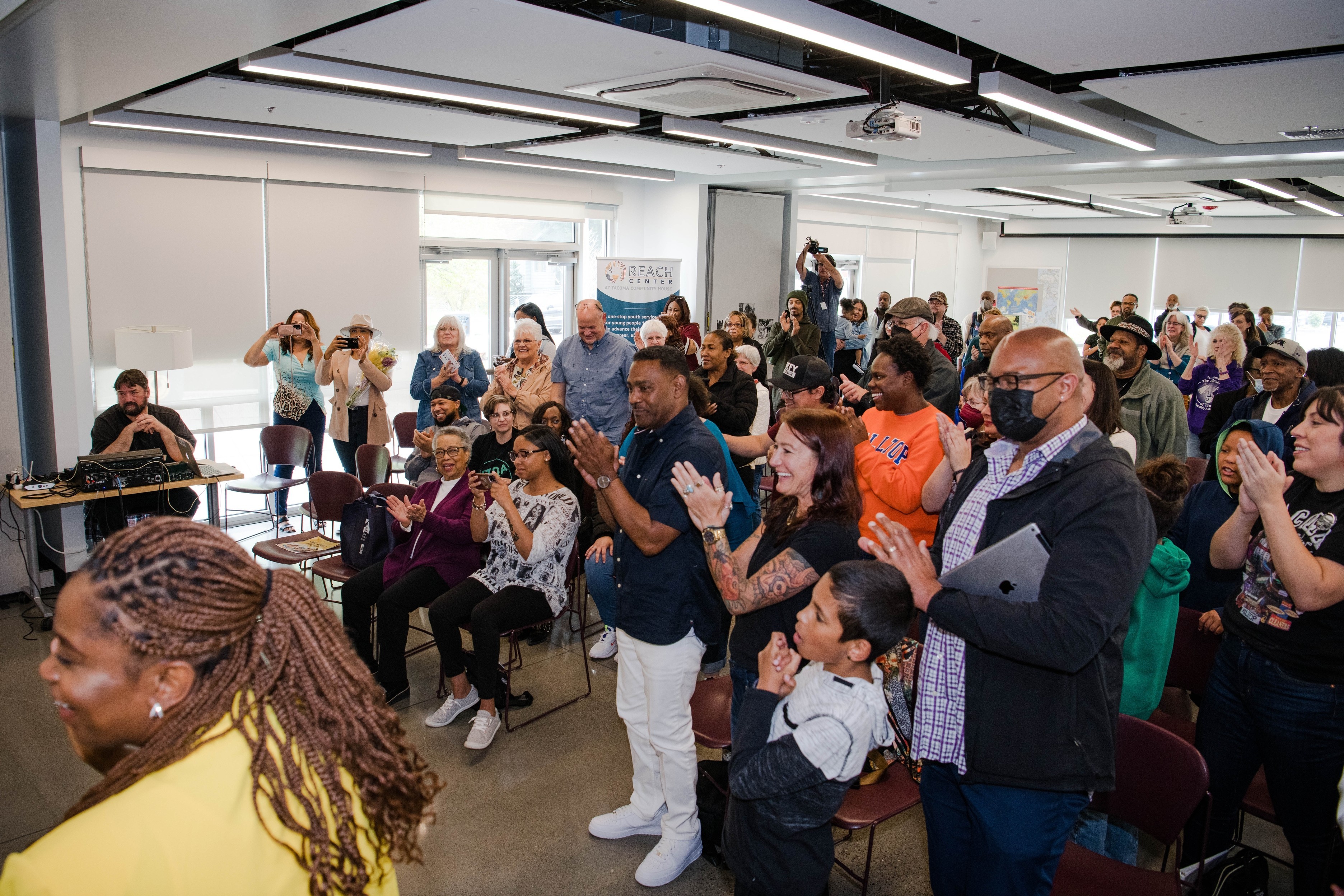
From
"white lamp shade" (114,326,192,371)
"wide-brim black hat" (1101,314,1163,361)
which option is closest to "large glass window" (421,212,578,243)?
"white lamp shade" (114,326,192,371)

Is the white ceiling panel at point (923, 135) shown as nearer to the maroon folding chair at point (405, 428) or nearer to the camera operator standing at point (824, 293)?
the camera operator standing at point (824, 293)

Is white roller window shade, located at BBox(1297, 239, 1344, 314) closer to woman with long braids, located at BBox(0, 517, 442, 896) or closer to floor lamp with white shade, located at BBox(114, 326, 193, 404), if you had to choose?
floor lamp with white shade, located at BBox(114, 326, 193, 404)

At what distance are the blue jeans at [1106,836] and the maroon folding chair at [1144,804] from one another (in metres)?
0.10

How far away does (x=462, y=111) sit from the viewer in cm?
629

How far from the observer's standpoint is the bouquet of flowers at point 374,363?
6.64 m

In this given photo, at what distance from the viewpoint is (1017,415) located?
6.18 feet

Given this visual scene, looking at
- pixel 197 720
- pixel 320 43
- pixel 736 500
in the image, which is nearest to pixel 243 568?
pixel 197 720

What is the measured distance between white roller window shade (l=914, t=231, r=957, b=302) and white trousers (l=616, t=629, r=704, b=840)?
1490 centimetres

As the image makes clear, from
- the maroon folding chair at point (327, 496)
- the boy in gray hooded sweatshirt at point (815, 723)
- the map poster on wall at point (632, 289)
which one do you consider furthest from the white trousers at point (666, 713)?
the map poster on wall at point (632, 289)

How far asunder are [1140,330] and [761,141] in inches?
150

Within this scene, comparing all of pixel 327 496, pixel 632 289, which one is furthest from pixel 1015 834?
pixel 632 289

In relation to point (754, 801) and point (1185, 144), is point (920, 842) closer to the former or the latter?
point (754, 801)

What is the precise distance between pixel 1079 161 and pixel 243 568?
29.6 ft

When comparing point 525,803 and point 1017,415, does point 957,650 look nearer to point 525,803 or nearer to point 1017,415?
point 1017,415
